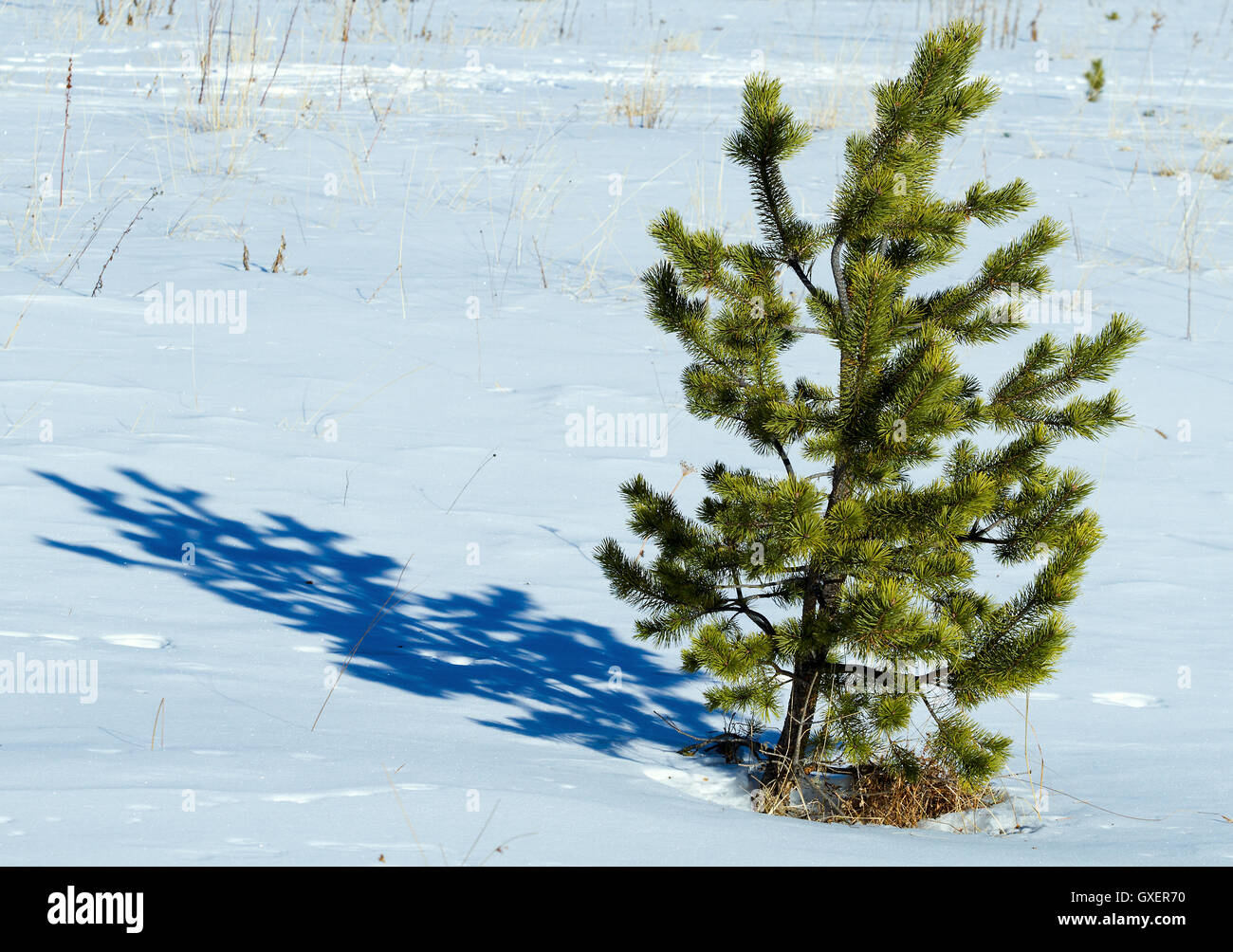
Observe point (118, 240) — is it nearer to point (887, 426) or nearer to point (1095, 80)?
point (887, 426)

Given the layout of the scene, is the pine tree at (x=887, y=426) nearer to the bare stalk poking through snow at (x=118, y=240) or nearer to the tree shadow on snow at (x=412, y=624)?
the tree shadow on snow at (x=412, y=624)

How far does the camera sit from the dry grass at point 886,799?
302cm

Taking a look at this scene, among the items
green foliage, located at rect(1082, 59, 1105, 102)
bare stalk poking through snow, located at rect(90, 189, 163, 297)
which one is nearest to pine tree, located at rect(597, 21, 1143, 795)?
bare stalk poking through snow, located at rect(90, 189, 163, 297)

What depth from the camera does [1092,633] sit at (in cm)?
414

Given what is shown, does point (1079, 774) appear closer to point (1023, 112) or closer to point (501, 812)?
point (501, 812)

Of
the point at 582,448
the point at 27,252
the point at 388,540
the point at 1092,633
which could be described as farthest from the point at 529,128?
the point at 1092,633

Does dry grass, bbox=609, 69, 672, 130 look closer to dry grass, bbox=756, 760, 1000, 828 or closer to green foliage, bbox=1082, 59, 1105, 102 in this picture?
green foliage, bbox=1082, 59, 1105, 102

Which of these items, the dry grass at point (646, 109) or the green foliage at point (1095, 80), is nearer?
the dry grass at point (646, 109)

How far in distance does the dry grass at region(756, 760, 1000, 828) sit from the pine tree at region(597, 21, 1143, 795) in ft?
0.28

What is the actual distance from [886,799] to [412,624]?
5.06 ft

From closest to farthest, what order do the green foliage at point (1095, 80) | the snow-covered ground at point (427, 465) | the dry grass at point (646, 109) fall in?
the snow-covered ground at point (427, 465), the dry grass at point (646, 109), the green foliage at point (1095, 80)

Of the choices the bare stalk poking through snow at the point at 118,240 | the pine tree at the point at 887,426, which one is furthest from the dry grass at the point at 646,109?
the pine tree at the point at 887,426

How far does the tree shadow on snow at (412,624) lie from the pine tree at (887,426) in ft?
1.99

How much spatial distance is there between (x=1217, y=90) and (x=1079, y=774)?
13449 millimetres
